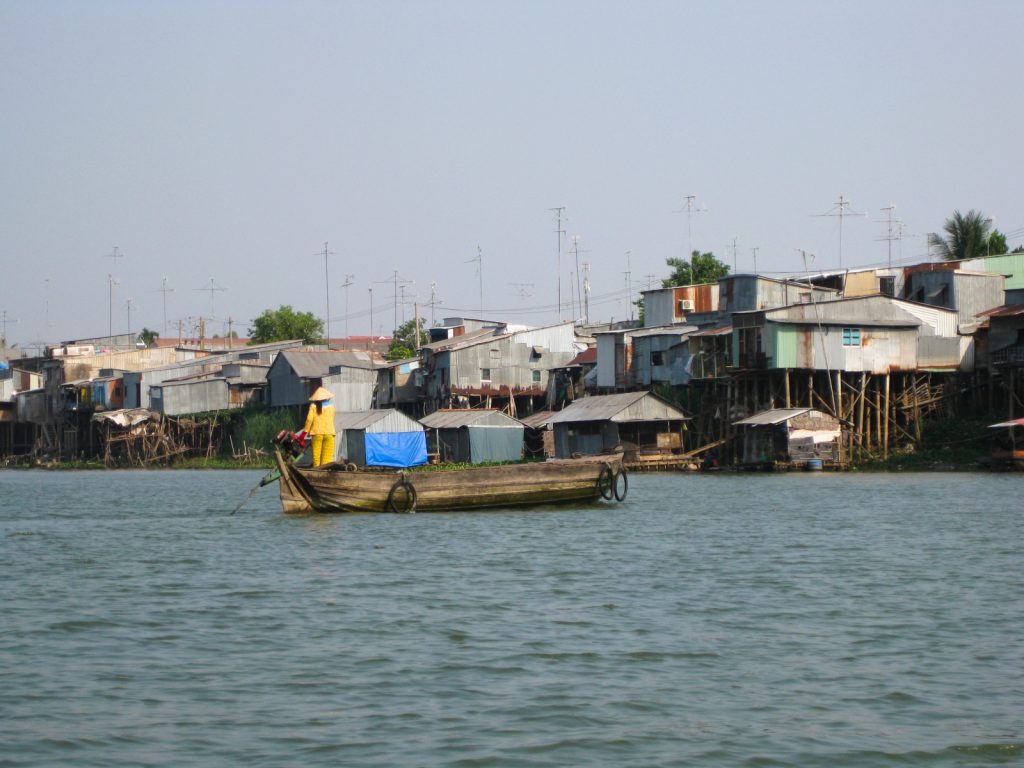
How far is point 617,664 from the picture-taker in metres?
11.7

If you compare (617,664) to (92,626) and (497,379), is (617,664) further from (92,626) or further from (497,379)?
(497,379)

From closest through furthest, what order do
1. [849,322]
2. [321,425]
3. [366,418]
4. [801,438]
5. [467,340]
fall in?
[321,425]
[801,438]
[849,322]
[366,418]
[467,340]

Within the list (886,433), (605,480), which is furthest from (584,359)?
(605,480)

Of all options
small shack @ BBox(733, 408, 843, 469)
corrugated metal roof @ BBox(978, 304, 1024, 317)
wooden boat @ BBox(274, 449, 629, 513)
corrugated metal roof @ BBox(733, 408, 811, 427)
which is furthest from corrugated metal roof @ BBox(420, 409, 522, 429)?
wooden boat @ BBox(274, 449, 629, 513)

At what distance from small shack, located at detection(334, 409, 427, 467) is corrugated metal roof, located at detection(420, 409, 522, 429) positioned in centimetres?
73

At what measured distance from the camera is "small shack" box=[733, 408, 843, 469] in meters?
43.1

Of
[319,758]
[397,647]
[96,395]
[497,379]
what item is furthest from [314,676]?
[96,395]

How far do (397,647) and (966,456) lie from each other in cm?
3389

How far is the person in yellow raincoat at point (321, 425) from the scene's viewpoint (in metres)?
25.9

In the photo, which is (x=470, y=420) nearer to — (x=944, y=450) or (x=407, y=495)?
(x=944, y=450)

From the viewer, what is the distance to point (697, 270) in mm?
72125

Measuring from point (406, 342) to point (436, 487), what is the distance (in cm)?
5958

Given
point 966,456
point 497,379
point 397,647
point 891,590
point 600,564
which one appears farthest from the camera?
point 497,379

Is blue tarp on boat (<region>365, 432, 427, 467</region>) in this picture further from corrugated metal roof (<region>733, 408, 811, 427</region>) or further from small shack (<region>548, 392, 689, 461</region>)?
corrugated metal roof (<region>733, 408, 811, 427</region>)
